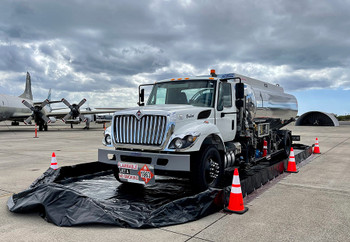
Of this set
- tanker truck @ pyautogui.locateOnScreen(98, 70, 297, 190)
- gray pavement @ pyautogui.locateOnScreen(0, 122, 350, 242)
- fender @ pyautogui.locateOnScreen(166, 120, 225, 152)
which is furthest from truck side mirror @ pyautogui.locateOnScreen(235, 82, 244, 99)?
gray pavement @ pyautogui.locateOnScreen(0, 122, 350, 242)

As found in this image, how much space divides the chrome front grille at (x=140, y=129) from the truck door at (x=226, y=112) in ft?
5.25

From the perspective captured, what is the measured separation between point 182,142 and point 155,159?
1.86 ft

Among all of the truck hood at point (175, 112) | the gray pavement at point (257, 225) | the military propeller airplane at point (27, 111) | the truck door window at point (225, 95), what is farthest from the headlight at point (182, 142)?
the military propeller airplane at point (27, 111)

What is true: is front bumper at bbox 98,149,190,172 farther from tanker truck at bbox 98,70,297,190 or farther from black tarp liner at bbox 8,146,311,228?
black tarp liner at bbox 8,146,311,228

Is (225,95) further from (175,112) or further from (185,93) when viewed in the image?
(175,112)

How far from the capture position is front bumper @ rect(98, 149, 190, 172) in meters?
4.94

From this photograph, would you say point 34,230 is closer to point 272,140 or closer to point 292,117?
point 272,140

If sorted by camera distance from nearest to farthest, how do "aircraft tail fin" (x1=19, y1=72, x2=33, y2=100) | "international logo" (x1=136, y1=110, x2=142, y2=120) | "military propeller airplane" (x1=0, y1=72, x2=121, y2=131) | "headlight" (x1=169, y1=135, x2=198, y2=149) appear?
"headlight" (x1=169, y1=135, x2=198, y2=149) < "international logo" (x1=136, y1=110, x2=142, y2=120) < "military propeller airplane" (x1=0, y1=72, x2=121, y2=131) < "aircraft tail fin" (x1=19, y1=72, x2=33, y2=100)

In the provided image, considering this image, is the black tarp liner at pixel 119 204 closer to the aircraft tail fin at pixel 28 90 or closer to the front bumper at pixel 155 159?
the front bumper at pixel 155 159

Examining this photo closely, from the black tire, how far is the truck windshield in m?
1.17

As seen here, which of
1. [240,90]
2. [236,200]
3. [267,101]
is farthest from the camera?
[267,101]

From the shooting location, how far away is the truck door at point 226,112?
6469 millimetres

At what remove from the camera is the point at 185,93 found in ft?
21.9

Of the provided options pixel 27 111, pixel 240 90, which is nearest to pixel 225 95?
pixel 240 90
